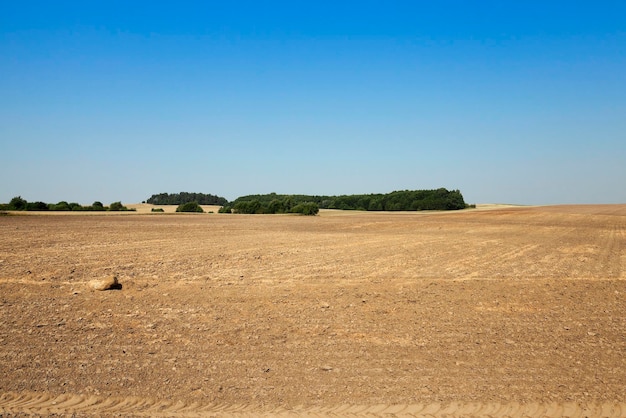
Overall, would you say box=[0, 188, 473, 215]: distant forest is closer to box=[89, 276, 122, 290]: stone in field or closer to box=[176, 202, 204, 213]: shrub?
box=[176, 202, 204, 213]: shrub

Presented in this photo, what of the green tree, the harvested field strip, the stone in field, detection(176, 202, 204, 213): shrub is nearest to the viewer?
the harvested field strip

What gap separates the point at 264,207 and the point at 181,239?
136 ft

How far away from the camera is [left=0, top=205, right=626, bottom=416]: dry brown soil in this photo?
5.28 m

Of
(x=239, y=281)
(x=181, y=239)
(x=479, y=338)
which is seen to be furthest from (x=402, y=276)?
(x=181, y=239)

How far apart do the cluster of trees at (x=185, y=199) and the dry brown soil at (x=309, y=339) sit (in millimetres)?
78023

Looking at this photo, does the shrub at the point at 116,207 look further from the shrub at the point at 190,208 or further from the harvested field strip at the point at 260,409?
the harvested field strip at the point at 260,409

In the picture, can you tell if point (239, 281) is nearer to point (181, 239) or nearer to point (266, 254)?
point (266, 254)

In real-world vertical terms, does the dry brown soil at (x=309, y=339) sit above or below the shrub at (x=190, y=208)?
below

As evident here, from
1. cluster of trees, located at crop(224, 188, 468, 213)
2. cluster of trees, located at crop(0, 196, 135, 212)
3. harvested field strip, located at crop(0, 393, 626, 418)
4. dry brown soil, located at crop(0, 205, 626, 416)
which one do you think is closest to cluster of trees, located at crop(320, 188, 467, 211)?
cluster of trees, located at crop(224, 188, 468, 213)

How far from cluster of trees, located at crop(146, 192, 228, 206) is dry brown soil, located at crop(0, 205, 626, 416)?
256 feet

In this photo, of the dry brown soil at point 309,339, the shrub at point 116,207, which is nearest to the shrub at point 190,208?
the shrub at point 116,207

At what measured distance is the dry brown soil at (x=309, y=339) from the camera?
17.3 feet

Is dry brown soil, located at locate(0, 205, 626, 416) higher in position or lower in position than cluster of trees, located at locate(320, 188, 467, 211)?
lower

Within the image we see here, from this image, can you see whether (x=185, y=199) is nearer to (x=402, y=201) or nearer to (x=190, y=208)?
(x=190, y=208)
